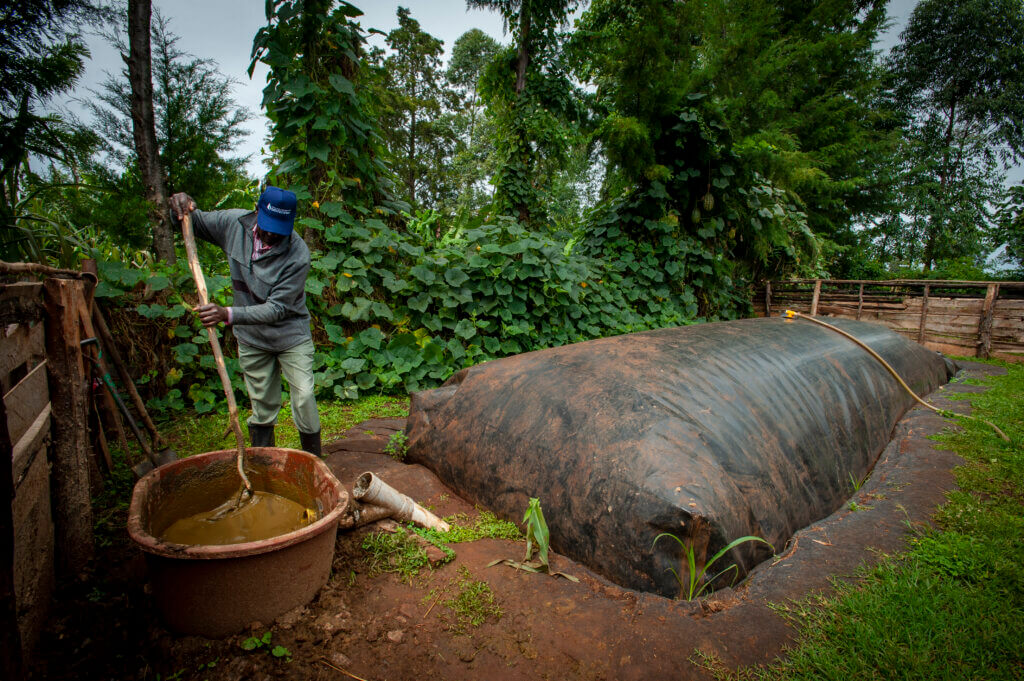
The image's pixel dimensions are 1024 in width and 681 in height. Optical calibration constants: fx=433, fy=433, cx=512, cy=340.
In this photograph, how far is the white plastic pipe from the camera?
1781 mm

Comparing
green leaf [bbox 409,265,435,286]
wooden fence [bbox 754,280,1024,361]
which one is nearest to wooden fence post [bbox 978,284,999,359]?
wooden fence [bbox 754,280,1024,361]

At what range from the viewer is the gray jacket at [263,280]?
7.22ft

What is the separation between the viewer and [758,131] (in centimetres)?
677

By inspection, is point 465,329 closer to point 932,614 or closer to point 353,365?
point 353,365

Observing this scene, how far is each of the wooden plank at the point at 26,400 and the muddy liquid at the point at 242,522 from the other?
540mm

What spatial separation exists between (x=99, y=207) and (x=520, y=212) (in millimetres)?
6764

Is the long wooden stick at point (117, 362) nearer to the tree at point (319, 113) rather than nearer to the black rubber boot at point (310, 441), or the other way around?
the black rubber boot at point (310, 441)

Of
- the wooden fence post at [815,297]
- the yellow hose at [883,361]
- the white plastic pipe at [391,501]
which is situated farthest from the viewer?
the wooden fence post at [815,297]

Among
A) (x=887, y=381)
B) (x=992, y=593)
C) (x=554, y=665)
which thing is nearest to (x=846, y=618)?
(x=992, y=593)

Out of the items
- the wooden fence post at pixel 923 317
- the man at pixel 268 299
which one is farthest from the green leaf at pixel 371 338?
the wooden fence post at pixel 923 317

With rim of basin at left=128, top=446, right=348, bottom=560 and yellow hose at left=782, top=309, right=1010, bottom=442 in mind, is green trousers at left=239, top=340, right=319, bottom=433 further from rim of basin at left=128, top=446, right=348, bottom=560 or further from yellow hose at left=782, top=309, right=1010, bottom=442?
yellow hose at left=782, top=309, right=1010, bottom=442

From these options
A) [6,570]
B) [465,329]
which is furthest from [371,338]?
[6,570]

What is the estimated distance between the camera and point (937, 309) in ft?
23.9

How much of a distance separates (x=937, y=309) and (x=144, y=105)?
39.6ft
